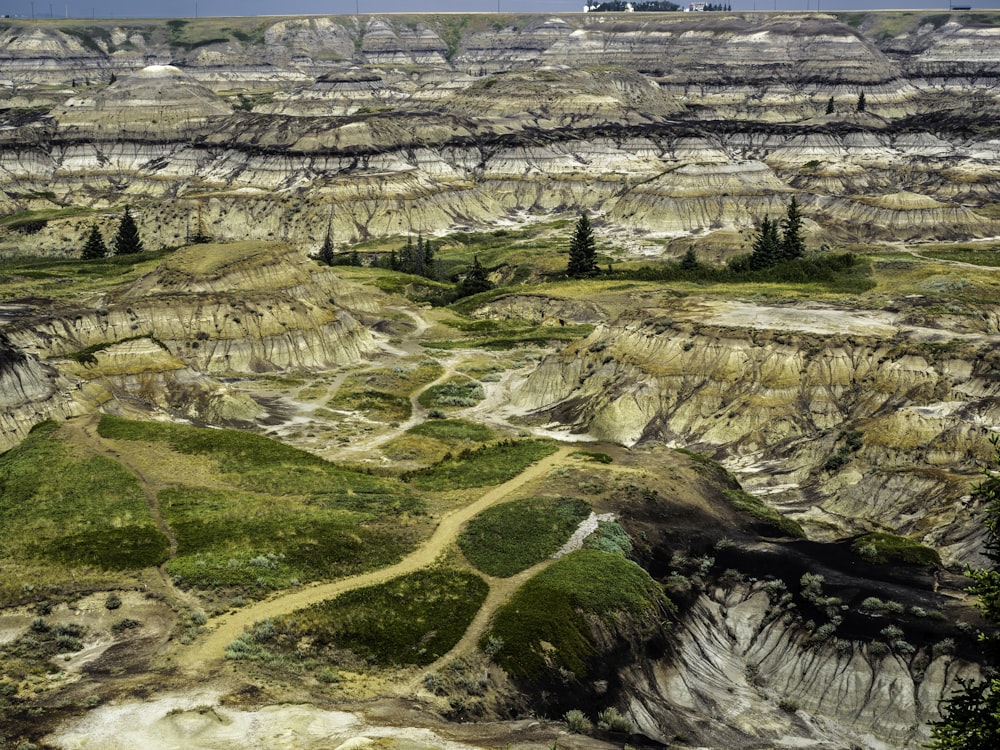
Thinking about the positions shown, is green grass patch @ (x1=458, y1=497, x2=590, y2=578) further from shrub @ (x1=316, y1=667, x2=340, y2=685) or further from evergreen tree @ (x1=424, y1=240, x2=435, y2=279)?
evergreen tree @ (x1=424, y1=240, x2=435, y2=279)

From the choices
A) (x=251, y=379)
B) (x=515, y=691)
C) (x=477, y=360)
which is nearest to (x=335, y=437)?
(x=251, y=379)

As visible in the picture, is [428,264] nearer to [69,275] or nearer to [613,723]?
[69,275]

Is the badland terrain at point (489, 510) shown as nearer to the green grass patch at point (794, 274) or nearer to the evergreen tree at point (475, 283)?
the green grass patch at point (794, 274)

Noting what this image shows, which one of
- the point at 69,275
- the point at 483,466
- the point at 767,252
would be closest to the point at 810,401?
the point at 483,466

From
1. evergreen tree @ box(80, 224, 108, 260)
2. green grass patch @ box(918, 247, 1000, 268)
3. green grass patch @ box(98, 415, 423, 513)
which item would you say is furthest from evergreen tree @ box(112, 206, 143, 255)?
green grass patch @ box(918, 247, 1000, 268)

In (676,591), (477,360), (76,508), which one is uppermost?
(76,508)

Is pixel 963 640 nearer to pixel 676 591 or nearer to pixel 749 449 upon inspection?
pixel 676 591
